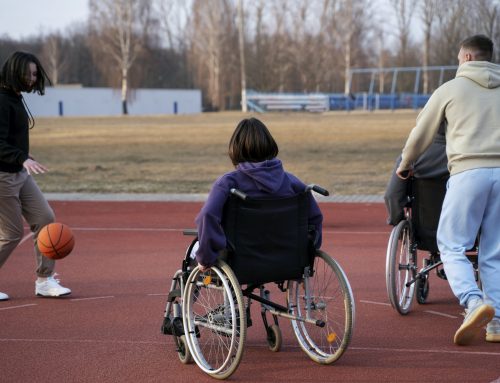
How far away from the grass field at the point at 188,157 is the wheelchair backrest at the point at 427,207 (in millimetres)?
9297

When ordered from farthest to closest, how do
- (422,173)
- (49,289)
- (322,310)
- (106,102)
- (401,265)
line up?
(106,102) → (49,289) → (401,265) → (422,173) → (322,310)

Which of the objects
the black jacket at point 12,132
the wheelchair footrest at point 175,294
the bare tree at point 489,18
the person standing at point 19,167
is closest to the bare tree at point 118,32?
the bare tree at point 489,18

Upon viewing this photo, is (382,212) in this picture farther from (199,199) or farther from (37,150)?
(37,150)

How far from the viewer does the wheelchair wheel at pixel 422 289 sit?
6727mm

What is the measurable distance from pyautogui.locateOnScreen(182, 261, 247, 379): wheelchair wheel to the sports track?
0.43 ft

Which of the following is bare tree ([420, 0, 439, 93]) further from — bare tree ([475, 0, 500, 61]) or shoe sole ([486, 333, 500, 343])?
shoe sole ([486, 333, 500, 343])

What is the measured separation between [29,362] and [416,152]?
2.65m

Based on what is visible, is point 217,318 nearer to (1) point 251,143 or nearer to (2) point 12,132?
(1) point 251,143

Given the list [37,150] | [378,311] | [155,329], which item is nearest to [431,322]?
[378,311]

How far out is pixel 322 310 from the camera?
5.50 m

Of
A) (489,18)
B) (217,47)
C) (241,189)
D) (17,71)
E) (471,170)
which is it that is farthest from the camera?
(217,47)

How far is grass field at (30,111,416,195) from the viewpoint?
57.4ft

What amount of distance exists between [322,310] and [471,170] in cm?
122

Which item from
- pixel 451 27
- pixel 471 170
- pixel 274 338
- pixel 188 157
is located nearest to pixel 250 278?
pixel 274 338
